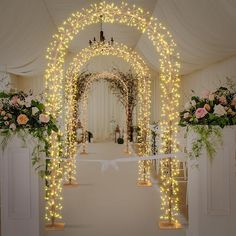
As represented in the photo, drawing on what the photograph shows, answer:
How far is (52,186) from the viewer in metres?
4.51

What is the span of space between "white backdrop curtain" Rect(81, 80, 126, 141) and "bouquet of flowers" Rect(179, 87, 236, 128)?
11.8 m

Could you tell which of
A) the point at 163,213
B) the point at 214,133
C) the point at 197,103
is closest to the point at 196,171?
the point at 214,133

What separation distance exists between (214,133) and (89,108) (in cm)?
1227

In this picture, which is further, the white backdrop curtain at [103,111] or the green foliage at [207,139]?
the white backdrop curtain at [103,111]

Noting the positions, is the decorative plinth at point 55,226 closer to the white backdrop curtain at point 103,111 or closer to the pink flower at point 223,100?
the pink flower at point 223,100

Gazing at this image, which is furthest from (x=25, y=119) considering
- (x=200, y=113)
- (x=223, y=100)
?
(x=223, y=100)

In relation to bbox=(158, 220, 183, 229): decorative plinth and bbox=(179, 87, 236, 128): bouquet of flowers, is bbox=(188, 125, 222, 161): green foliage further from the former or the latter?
bbox=(158, 220, 183, 229): decorative plinth

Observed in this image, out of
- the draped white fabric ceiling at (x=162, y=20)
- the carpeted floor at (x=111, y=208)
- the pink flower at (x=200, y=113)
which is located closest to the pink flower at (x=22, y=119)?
the carpeted floor at (x=111, y=208)

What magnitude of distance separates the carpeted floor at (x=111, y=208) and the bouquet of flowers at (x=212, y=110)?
1.30 metres

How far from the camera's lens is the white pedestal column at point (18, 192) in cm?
389

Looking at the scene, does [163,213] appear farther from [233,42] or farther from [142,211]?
[233,42]

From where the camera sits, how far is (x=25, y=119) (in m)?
3.90

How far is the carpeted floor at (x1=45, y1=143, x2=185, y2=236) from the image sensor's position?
433 cm

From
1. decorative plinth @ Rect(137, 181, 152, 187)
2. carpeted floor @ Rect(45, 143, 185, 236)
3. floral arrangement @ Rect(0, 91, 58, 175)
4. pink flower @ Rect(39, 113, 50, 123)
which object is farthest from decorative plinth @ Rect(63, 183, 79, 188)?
pink flower @ Rect(39, 113, 50, 123)
